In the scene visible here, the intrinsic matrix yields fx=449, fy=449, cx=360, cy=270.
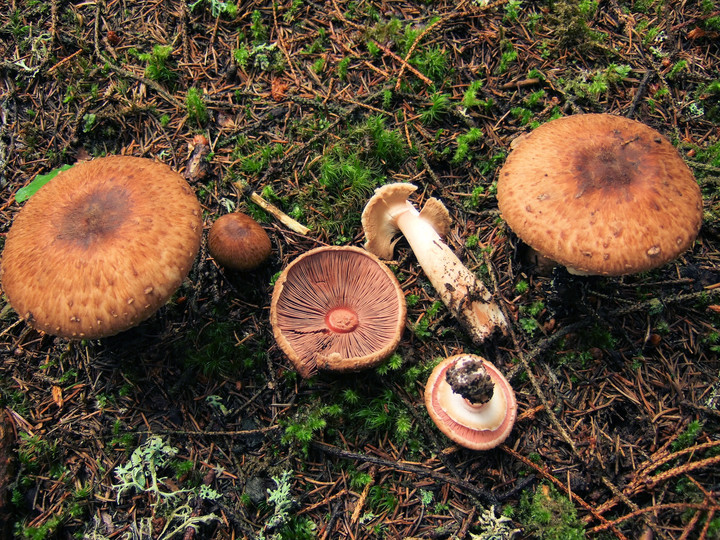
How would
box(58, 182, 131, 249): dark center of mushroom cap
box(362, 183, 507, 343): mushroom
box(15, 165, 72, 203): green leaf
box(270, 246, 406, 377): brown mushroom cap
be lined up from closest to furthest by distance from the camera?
box(58, 182, 131, 249): dark center of mushroom cap
box(270, 246, 406, 377): brown mushroom cap
box(362, 183, 507, 343): mushroom
box(15, 165, 72, 203): green leaf

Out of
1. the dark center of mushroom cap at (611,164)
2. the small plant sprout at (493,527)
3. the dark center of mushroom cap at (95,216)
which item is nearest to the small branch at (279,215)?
the dark center of mushroom cap at (95,216)

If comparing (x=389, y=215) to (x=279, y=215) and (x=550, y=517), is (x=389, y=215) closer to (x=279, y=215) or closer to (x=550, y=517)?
(x=279, y=215)

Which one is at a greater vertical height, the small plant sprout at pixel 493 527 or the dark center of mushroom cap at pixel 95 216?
the dark center of mushroom cap at pixel 95 216

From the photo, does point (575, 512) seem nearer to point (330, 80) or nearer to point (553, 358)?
point (553, 358)

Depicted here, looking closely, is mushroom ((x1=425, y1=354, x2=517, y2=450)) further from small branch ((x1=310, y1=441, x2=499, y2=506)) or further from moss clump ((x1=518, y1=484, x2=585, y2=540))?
moss clump ((x1=518, y1=484, x2=585, y2=540))

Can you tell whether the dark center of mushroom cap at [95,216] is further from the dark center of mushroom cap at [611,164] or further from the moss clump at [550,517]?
the moss clump at [550,517]

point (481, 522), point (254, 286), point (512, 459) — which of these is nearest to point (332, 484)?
point (481, 522)

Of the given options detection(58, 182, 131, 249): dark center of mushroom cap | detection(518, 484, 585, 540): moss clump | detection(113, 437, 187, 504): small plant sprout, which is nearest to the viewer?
detection(58, 182, 131, 249): dark center of mushroom cap

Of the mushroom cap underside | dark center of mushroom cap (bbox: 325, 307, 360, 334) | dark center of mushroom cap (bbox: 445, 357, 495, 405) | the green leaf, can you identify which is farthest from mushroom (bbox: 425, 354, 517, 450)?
the green leaf
